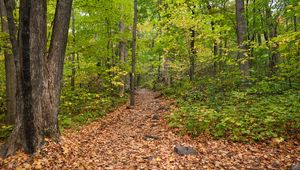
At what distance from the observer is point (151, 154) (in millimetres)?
6090

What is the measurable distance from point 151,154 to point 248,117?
351cm

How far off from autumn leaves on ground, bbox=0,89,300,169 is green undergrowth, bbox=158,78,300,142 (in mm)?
389

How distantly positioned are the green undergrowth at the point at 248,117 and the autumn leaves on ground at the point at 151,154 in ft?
1.28

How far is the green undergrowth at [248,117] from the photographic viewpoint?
21.6ft

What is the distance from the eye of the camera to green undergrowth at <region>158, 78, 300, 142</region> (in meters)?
6.57

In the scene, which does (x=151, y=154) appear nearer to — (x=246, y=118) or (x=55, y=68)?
(x=246, y=118)

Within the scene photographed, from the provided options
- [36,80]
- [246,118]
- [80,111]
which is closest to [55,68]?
[36,80]

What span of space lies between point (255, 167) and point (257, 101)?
14.9 feet

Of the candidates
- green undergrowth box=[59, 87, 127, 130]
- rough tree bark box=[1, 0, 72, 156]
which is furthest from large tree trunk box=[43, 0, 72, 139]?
green undergrowth box=[59, 87, 127, 130]

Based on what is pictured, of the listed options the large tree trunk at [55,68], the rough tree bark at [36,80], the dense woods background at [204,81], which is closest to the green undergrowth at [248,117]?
the dense woods background at [204,81]

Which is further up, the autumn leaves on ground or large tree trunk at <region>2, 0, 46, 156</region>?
large tree trunk at <region>2, 0, 46, 156</region>

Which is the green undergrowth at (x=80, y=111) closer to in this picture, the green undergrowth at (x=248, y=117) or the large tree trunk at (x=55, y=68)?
the large tree trunk at (x=55, y=68)

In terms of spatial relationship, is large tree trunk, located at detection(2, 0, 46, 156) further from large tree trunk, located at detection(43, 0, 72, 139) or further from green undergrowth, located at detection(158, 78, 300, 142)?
green undergrowth, located at detection(158, 78, 300, 142)

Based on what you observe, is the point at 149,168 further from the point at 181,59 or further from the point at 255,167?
the point at 181,59
